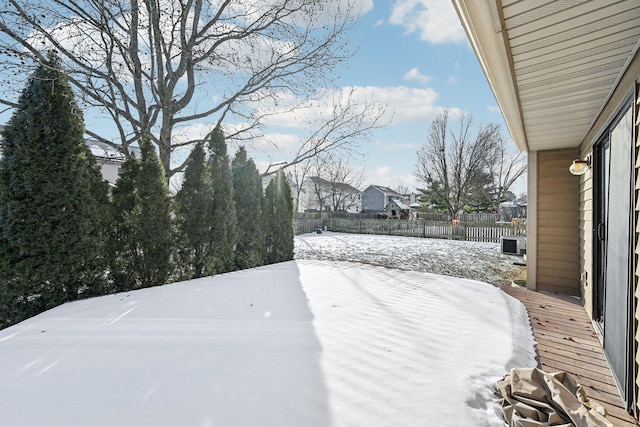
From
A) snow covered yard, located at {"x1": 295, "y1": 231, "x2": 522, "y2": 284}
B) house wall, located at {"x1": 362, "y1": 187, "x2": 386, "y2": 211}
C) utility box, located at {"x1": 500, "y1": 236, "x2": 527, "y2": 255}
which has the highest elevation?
house wall, located at {"x1": 362, "y1": 187, "x2": 386, "y2": 211}

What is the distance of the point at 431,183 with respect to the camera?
16625 mm

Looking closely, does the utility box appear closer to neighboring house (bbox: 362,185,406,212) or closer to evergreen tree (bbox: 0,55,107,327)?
evergreen tree (bbox: 0,55,107,327)

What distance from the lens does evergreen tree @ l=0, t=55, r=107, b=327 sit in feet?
10.00

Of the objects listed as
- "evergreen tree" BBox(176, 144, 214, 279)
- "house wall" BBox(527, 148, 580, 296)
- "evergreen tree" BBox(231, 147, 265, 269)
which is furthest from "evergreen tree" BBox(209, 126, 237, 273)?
"house wall" BBox(527, 148, 580, 296)

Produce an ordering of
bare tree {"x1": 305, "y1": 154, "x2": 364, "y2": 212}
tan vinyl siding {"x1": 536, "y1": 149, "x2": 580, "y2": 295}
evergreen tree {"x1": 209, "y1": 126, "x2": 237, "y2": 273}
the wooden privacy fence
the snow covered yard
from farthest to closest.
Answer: bare tree {"x1": 305, "y1": 154, "x2": 364, "y2": 212} → the wooden privacy fence → the snow covered yard → evergreen tree {"x1": 209, "y1": 126, "x2": 237, "y2": 273} → tan vinyl siding {"x1": 536, "y1": 149, "x2": 580, "y2": 295}

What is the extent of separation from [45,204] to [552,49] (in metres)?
4.75

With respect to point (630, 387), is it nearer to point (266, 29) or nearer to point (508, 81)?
point (508, 81)

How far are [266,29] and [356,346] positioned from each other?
285 inches

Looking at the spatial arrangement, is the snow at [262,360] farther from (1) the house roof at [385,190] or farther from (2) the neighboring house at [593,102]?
(1) the house roof at [385,190]

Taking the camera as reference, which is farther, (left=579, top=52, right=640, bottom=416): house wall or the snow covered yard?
the snow covered yard

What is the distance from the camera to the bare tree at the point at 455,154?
15.7 m

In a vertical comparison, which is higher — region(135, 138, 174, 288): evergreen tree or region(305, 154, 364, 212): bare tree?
region(305, 154, 364, 212): bare tree

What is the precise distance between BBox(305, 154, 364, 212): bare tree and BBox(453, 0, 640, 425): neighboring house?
18.9 meters

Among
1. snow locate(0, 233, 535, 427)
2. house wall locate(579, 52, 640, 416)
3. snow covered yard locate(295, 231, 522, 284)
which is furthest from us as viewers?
snow covered yard locate(295, 231, 522, 284)
